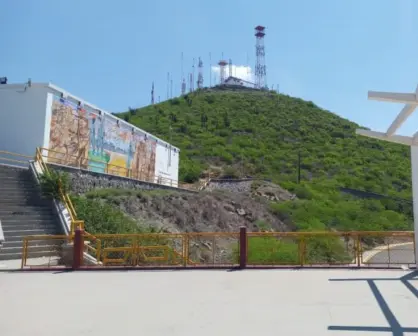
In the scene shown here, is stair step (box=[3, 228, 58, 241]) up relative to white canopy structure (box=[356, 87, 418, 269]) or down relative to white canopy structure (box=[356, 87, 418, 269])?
down

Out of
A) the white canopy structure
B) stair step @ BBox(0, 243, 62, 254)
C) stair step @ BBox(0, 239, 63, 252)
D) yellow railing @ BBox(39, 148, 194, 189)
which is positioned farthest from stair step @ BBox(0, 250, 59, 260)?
the white canopy structure

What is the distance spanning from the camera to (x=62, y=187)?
19.2 m

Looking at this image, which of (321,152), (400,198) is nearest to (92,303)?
(400,198)

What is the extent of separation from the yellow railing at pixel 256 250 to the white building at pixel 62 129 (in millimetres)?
9710

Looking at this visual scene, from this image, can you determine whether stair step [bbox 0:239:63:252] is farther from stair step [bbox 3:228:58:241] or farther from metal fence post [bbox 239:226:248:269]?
metal fence post [bbox 239:226:248:269]

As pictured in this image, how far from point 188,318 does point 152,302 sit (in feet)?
5.12

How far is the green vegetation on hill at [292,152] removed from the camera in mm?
39469

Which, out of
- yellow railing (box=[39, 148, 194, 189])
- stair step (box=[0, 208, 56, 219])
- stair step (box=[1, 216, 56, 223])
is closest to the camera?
stair step (box=[1, 216, 56, 223])

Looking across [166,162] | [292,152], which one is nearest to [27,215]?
[166,162]

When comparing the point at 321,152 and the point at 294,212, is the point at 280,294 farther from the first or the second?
the point at 321,152

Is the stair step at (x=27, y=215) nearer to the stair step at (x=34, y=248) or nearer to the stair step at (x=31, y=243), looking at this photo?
the stair step at (x=31, y=243)

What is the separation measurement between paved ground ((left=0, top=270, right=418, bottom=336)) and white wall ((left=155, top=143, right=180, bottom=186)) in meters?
27.2

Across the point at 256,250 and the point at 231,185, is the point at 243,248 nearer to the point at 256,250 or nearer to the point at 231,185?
the point at 256,250

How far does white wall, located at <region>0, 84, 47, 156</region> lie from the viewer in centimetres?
2262
